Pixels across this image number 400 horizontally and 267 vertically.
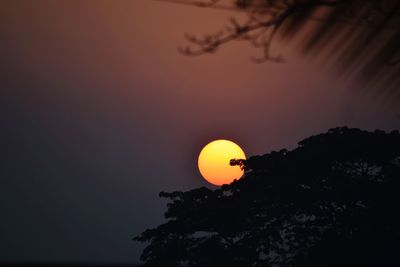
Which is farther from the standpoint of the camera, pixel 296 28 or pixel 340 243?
pixel 340 243

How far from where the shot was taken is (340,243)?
A: 11805mm

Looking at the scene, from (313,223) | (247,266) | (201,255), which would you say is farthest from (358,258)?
(201,255)

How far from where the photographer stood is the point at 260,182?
1368 cm

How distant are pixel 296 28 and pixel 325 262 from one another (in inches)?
408

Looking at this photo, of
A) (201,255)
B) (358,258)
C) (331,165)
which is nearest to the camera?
(358,258)

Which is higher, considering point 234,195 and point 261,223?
point 234,195

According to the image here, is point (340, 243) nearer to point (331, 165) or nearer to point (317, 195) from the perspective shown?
point (317, 195)

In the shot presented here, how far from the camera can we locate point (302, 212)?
13.0 metres

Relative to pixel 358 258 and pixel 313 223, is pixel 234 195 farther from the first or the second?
pixel 358 258

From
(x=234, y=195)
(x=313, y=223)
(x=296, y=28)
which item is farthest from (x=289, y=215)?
(x=296, y=28)

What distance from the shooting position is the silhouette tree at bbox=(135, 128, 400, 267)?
1192 cm

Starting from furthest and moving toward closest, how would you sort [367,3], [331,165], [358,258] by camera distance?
[331,165]
[358,258]
[367,3]

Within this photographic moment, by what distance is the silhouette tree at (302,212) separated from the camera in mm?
11922

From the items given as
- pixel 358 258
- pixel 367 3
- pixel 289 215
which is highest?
pixel 289 215
